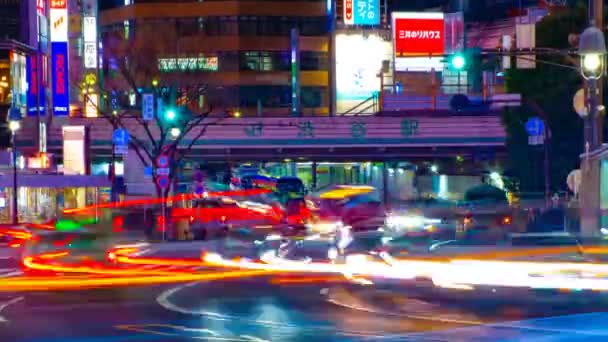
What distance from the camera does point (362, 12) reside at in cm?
8719

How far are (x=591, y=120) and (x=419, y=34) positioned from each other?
174ft

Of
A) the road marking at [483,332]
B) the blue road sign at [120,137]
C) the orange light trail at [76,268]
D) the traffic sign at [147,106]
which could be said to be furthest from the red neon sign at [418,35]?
the road marking at [483,332]

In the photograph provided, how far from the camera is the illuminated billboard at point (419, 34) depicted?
82.6 meters

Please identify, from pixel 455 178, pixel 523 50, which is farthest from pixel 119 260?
pixel 455 178

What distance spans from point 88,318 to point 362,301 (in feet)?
17.1

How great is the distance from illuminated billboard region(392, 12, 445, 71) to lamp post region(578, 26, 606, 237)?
51579 millimetres

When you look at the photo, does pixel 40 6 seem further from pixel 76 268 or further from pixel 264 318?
pixel 264 318

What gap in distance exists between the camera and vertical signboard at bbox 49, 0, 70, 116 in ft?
194

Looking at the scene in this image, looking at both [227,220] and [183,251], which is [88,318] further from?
[227,220]

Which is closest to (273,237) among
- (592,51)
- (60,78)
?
(592,51)

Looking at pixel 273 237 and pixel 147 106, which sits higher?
pixel 147 106

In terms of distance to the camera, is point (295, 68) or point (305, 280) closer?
point (305, 280)

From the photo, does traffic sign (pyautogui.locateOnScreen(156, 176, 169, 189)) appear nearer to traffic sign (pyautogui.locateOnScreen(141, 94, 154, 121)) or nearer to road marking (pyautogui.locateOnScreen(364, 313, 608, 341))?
traffic sign (pyautogui.locateOnScreen(141, 94, 154, 121))

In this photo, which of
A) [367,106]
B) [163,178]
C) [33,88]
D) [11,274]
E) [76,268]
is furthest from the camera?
[367,106]
